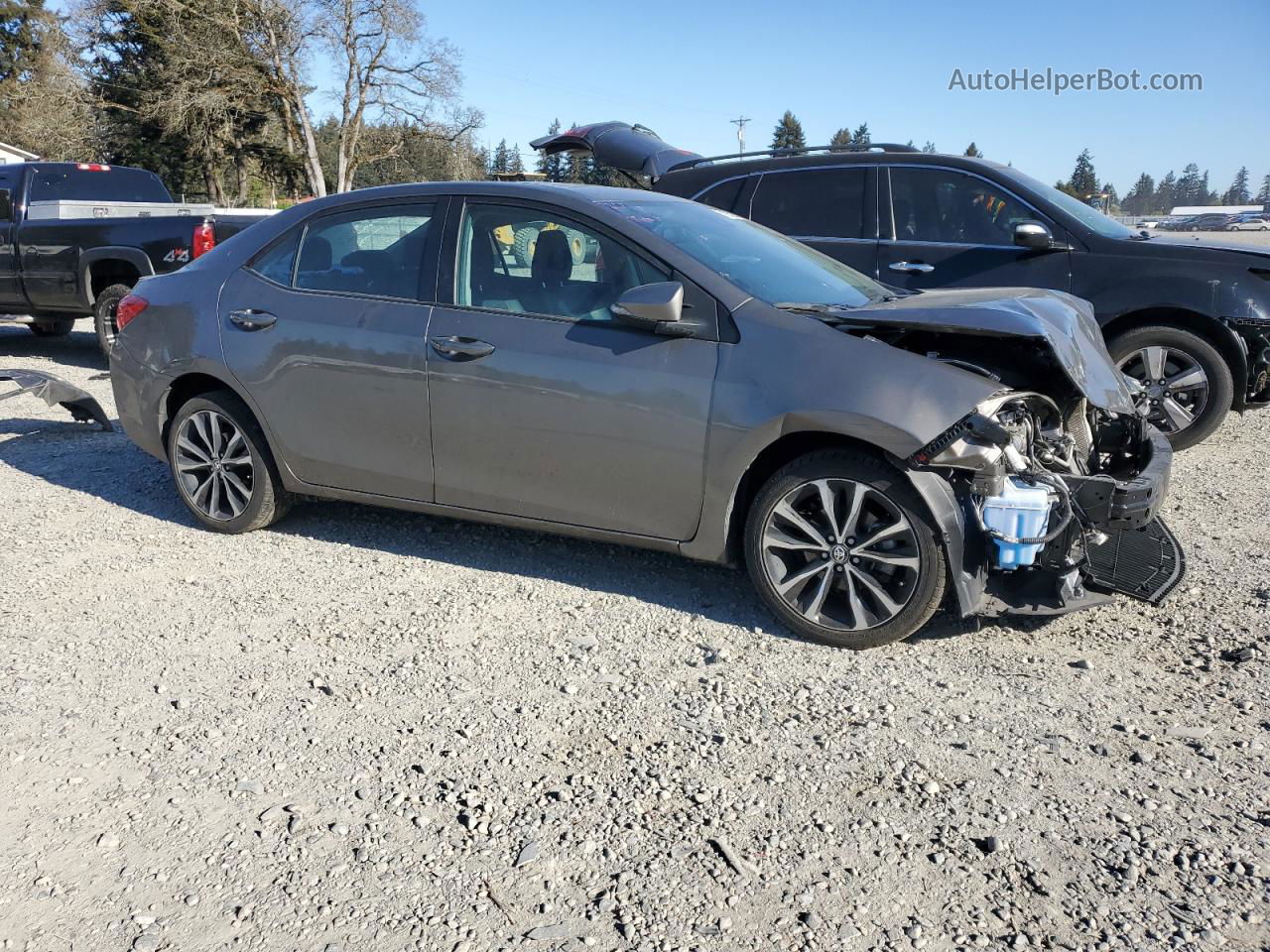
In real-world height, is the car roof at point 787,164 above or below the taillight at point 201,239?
above

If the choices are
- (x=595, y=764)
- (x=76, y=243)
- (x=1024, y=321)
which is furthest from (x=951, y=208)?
(x=76, y=243)

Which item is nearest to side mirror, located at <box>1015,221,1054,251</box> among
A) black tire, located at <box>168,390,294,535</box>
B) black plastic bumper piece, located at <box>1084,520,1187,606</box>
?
black plastic bumper piece, located at <box>1084,520,1187,606</box>

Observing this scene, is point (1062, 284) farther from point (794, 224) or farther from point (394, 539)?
point (394, 539)

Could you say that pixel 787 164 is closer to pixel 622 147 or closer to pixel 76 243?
pixel 622 147

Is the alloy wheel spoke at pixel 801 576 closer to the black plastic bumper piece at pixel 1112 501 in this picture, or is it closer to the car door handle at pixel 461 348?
the black plastic bumper piece at pixel 1112 501

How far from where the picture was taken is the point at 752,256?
472 cm

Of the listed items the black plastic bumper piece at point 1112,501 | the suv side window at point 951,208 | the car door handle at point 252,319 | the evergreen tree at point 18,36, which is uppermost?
the evergreen tree at point 18,36

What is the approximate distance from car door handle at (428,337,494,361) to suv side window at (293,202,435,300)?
0.33 meters

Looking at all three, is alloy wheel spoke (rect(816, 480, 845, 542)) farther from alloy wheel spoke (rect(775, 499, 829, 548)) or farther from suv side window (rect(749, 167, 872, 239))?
suv side window (rect(749, 167, 872, 239))

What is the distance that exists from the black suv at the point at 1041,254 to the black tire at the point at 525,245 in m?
3.66

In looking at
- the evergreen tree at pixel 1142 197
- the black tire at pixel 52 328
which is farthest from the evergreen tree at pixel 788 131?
the black tire at pixel 52 328

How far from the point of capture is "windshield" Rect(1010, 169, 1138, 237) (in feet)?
24.1

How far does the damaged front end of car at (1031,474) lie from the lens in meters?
3.78

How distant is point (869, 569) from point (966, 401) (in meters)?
0.70
